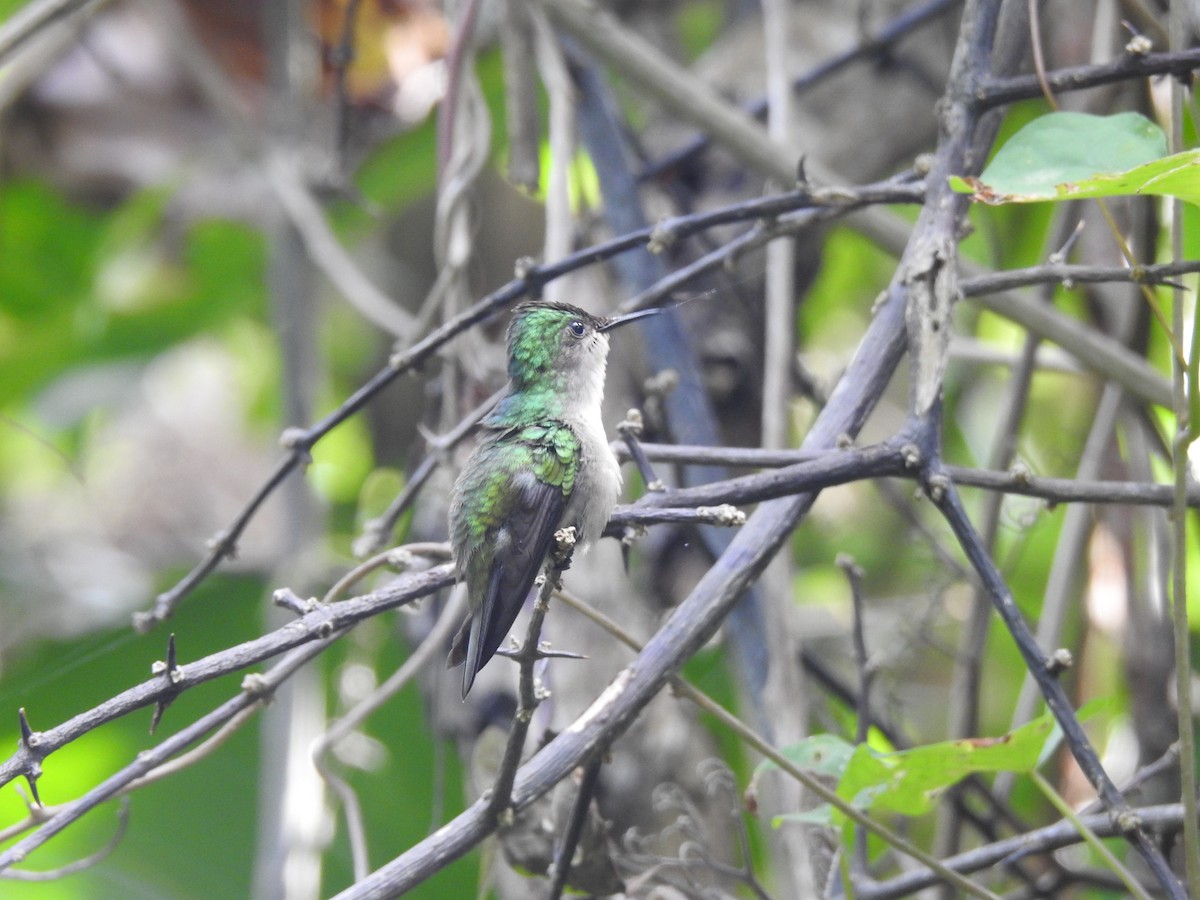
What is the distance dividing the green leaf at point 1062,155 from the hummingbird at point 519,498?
0.64 m

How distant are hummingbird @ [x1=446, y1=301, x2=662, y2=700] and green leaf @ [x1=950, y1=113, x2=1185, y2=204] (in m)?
0.64

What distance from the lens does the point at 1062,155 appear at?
64.1 inches

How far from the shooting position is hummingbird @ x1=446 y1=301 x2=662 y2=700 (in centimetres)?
177

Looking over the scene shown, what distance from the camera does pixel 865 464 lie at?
146 centimetres

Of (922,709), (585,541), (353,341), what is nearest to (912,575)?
(922,709)

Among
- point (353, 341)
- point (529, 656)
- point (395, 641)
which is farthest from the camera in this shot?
point (353, 341)

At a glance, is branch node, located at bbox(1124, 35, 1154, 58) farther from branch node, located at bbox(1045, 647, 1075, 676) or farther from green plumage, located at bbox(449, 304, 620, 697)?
green plumage, located at bbox(449, 304, 620, 697)

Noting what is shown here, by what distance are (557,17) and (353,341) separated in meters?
3.02

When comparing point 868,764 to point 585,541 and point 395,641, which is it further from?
point 395,641

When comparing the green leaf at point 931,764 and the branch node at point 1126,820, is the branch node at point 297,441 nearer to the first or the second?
the green leaf at point 931,764

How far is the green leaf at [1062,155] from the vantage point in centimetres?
152

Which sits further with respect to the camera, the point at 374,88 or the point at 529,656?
the point at 374,88

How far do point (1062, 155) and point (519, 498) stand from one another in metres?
0.91

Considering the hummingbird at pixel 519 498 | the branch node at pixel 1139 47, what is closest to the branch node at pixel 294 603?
the hummingbird at pixel 519 498
